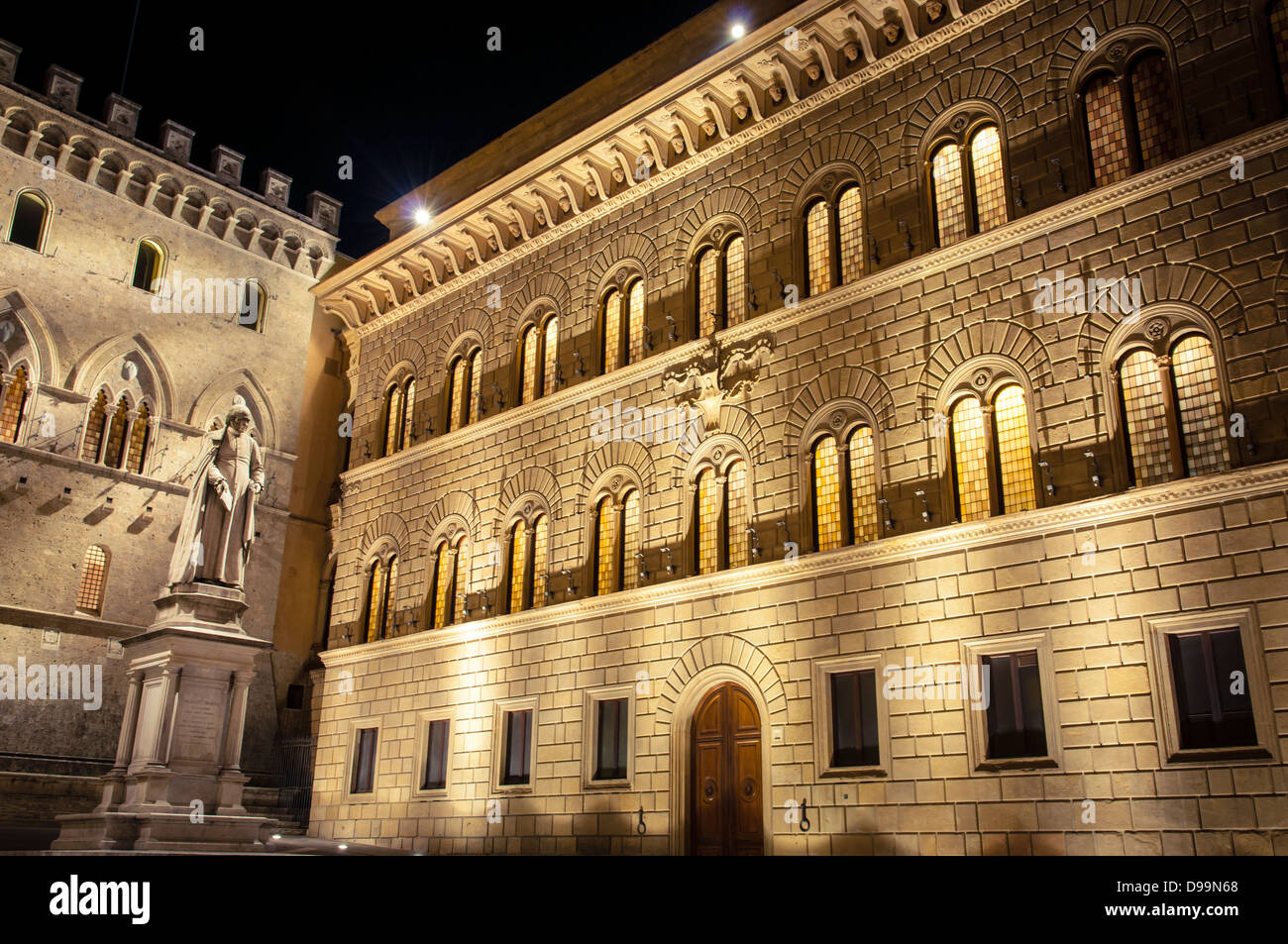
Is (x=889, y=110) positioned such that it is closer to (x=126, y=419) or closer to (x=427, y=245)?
(x=427, y=245)

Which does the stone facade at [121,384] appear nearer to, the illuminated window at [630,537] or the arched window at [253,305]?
the arched window at [253,305]

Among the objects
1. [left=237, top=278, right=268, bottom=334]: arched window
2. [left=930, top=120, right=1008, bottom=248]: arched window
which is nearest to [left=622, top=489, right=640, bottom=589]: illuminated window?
[left=930, top=120, right=1008, bottom=248]: arched window

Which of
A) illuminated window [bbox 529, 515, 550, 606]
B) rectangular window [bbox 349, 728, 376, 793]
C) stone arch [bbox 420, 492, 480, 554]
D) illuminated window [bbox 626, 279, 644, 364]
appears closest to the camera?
illuminated window [bbox 626, 279, 644, 364]

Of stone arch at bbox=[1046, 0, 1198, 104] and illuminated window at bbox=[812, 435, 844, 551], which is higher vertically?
stone arch at bbox=[1046, 0, 1198, 104]

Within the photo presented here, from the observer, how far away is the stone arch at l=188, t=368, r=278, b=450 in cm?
2892

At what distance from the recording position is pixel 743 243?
60.4 feet

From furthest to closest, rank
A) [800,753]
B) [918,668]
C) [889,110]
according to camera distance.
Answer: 1. [889,110]
2. [800,753]
3. [918,668]

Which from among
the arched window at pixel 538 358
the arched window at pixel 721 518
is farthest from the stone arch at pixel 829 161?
the arched window at pixel 538 358

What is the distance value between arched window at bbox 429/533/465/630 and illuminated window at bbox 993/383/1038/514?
40.2ft

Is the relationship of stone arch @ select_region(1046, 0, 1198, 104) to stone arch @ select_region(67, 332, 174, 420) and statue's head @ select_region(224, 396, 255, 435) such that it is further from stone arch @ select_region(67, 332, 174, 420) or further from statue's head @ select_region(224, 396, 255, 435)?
stone arch @ select_region(67, 332, 174, 420)

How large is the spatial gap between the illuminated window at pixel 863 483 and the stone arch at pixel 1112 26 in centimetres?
560

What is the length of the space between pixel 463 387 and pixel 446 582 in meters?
4.71
